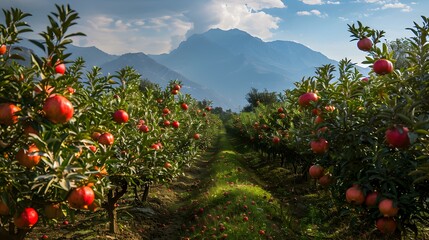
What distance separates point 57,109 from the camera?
3.18 metres

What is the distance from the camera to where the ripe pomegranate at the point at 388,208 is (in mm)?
4344

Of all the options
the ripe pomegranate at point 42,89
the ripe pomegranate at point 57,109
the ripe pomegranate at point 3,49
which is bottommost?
the ripe pomegranate at point 57,109

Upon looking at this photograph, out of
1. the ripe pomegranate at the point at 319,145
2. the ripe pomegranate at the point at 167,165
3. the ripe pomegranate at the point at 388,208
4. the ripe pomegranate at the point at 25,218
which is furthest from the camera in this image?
the ripe pomegranate at the point at 167,165

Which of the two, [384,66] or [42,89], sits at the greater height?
[384,66]

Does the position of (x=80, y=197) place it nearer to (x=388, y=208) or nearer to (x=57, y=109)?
(x=57, y=109)

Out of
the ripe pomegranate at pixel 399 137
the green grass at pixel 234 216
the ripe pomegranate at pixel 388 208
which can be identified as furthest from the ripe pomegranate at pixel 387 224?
the green grass at pixel 234 216

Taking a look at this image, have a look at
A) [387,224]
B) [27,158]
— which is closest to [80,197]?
[27,158]

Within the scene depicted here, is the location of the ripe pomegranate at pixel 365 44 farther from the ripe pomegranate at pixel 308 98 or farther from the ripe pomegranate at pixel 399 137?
the ripe pomegranate at pixel 399 137

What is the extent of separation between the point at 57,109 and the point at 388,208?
4.24 meters

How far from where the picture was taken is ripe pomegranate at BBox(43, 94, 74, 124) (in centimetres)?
318

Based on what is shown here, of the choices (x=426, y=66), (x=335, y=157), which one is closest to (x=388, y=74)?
(x=426, y=66)

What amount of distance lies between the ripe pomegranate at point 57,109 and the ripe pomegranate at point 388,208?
13.5 ft

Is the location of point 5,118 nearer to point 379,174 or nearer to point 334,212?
point 379,174

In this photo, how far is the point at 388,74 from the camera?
17.5ft
